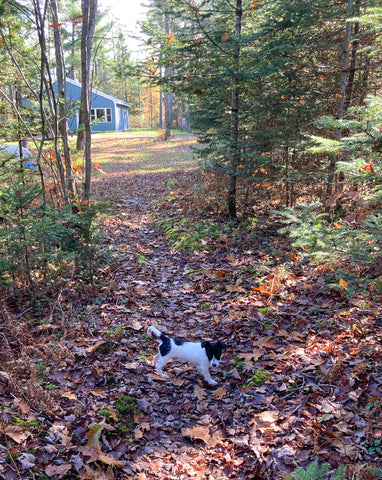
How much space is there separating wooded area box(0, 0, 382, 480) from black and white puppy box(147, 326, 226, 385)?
0.24 meters

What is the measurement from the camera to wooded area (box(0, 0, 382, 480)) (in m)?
3.14

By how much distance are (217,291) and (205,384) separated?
229 cm

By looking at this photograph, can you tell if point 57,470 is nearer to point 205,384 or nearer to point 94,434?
point 94,434

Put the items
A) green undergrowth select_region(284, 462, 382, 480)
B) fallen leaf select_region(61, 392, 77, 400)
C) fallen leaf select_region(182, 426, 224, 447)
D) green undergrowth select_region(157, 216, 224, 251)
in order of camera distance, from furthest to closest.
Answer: green undergrowth select_region(157, 216, 224, 251), fallen leaf select_region(61, 392, 77, 400), fallen leaf select_region(182, 426, 224, 447), green undergrowth select_region(284, 462, 382, 480)

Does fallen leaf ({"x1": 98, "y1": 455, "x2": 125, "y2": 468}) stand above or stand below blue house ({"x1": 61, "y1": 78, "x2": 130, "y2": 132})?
below

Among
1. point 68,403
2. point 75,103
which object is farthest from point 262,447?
point 75,103

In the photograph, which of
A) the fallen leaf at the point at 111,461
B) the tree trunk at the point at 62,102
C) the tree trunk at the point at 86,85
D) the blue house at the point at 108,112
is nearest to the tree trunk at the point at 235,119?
the tree trunk at the point at 86,85

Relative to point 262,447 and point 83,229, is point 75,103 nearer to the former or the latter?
point 83,229

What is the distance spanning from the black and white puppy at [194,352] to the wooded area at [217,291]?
240 mm

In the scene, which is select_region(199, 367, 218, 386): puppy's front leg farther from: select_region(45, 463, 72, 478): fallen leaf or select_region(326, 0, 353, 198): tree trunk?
select_region(326, 0, 353, 198): tree trunk

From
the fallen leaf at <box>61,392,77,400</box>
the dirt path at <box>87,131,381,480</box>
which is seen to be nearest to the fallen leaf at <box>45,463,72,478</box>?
the dirt path at <box>87,131,381,480</box>

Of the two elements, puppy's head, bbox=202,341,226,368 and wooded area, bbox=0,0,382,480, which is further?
puppy's head, bbox=202,341,226,368

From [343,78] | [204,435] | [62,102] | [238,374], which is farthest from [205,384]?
[343,78]

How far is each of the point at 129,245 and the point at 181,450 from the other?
5.80 meters
